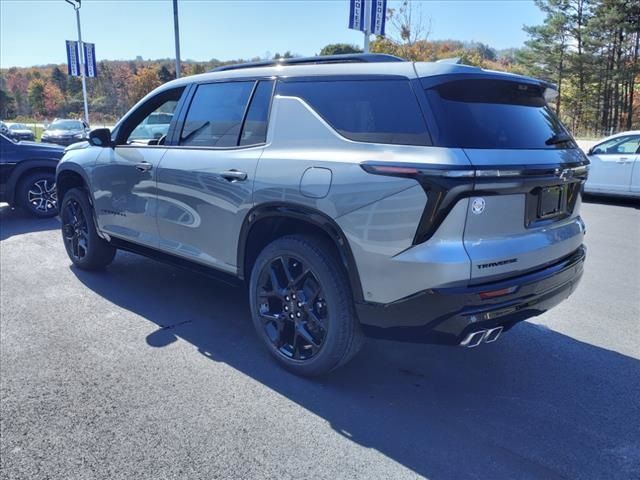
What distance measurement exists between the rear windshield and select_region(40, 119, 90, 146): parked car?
937 inches

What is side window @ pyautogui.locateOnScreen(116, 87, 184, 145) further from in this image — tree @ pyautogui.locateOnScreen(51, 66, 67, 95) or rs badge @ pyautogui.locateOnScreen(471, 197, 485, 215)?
tree @ pyautogui.locateOnScreen(51, 66, 67, 95)

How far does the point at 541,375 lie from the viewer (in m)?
3.31

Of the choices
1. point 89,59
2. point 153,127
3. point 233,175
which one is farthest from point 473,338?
point 89,59

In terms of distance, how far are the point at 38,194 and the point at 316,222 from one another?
7539 mm

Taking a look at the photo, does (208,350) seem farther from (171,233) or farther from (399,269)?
(399,269)

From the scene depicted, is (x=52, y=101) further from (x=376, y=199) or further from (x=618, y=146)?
(x=376, y=199)

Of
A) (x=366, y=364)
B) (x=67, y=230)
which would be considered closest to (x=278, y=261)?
(x=366, y=364)

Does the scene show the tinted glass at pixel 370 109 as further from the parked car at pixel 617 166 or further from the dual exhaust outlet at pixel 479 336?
the parked car at pixel 617 166

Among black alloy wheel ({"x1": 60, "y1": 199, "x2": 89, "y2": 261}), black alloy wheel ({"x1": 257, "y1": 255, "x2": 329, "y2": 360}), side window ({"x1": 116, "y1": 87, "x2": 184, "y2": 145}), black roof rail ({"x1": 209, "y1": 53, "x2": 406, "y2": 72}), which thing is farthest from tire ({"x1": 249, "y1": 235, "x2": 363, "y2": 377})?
black alloy wheel ({"x1": 60, "y1": 199, "x2": 89, "y2": 261})

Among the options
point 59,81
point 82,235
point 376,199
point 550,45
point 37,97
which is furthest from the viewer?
point 59,81

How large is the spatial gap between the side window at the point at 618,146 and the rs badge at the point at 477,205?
941 centimetres

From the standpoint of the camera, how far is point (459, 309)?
2.48 metres

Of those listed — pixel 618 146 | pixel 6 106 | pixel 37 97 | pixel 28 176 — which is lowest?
pixel 28 176

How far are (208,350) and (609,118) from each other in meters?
43.3
